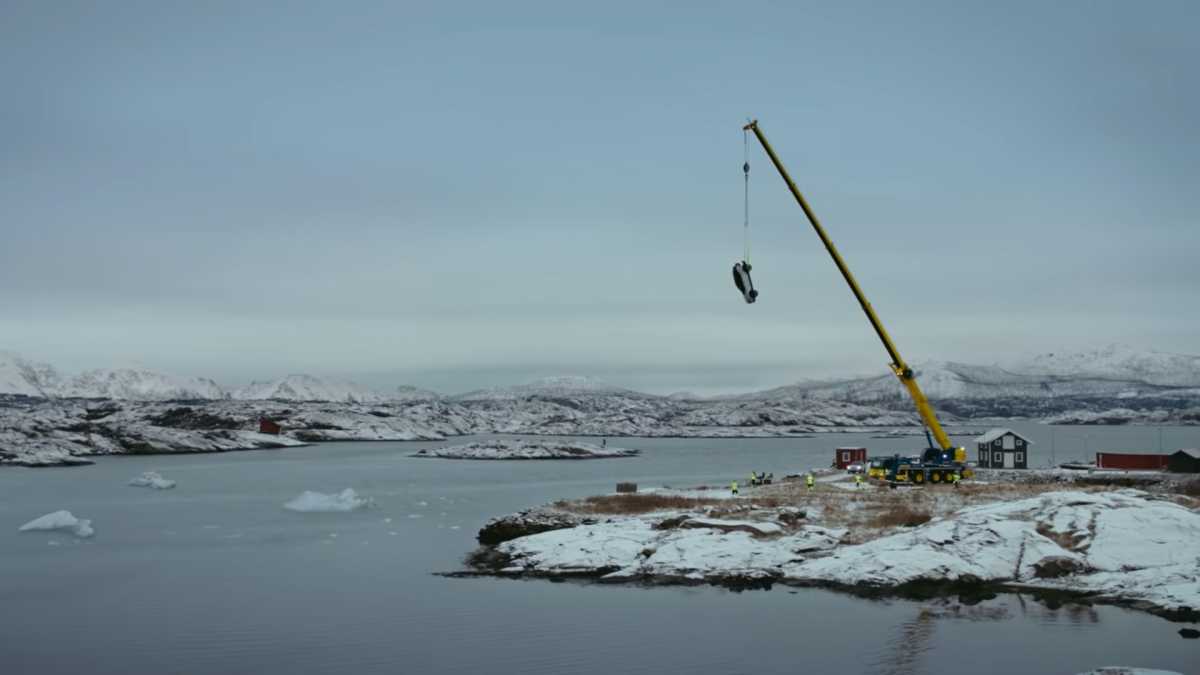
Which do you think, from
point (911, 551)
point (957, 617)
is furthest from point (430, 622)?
point (911, 551)

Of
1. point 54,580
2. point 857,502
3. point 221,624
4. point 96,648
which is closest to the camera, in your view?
point 96,648

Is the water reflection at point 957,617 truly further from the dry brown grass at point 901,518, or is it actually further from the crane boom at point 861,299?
the crane boom at point 861,299

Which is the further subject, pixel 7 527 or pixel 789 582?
pixel 7 527

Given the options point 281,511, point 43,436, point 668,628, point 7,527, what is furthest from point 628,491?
point 43,436

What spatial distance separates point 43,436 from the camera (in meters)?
144

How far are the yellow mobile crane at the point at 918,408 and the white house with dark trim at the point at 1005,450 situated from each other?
18765 millimetres

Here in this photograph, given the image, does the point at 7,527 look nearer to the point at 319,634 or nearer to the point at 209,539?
the point at 209,539

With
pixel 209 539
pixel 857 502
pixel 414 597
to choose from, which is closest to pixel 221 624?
pixel 414 597

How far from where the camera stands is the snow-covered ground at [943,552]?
33375 millimetres

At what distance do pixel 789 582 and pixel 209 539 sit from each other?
32.9m

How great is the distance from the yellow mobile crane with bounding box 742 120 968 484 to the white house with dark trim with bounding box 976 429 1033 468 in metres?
18.8

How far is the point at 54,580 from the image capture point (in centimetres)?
3953

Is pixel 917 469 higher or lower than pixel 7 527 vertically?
higher

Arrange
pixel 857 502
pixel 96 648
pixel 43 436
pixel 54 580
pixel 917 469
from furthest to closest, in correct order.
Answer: pixel 43 436 < pixel 917 469 < pixel 857 502 < pixel 54 580 < pixel 96 648
